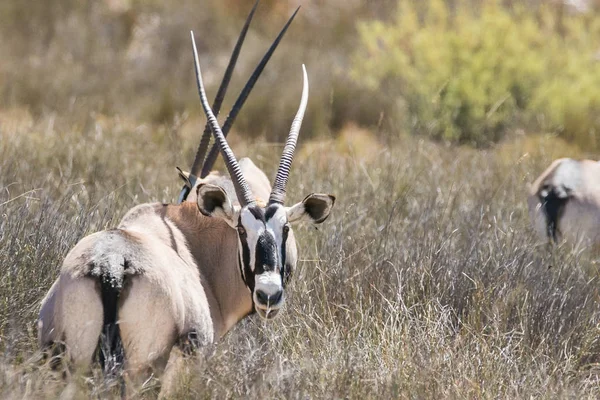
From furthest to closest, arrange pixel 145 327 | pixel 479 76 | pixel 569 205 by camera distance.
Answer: pixel 479 76 < pixel 569 205 < pixel 145 327

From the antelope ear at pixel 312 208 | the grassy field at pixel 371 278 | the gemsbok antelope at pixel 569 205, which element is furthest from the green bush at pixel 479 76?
the antelope ear at pixel 312 208

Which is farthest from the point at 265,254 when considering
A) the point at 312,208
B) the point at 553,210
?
the point at 553,210

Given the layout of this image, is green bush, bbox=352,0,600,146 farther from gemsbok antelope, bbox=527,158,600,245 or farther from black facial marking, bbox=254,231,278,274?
black facial marking, bbox=254,231,278,274

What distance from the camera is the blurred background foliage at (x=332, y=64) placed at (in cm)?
1309

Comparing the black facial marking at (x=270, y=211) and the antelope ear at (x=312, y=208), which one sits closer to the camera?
the black facial marking at (x=270, y=211)

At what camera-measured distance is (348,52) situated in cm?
1764

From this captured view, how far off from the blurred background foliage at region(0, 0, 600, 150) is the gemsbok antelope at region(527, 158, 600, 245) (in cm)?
370

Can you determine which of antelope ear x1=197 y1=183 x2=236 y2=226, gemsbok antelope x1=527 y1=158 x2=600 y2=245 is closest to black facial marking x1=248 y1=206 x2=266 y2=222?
antelope ear x1=197 y1=183 x2=236 y2=226

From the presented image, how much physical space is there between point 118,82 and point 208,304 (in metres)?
11.6

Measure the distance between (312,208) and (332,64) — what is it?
11.4 metres

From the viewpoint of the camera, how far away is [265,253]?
4238 millimetres

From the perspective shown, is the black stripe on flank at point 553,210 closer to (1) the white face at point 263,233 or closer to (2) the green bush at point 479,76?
(1) the white face at point 263,233

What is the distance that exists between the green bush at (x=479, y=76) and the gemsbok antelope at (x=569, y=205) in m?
4.38

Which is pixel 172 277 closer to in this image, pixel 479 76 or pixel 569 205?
pixel 569 205
